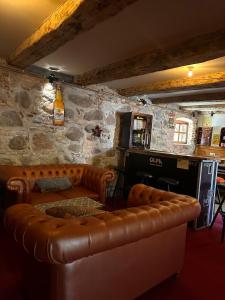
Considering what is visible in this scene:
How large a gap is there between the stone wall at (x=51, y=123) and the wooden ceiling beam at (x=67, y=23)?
0.99m

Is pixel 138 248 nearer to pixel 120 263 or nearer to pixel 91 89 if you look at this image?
pixel 120 263

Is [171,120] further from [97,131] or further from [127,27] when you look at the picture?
[127,27]

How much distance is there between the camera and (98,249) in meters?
1.49

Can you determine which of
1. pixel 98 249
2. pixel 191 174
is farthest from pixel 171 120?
pixel 98 249

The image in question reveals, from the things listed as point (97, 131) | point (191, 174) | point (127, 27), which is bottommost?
point (191, 174)

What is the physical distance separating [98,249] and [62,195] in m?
2.23

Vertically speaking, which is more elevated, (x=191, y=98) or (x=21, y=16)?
(x=21, y=16)

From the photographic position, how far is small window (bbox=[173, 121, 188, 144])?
734 centimetres

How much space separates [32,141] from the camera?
4.17 m

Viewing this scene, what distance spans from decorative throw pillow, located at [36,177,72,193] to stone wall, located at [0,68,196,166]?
0.57 m

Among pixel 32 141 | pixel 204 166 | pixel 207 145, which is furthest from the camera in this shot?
pixel 207 145

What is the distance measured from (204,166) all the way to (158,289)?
221cm

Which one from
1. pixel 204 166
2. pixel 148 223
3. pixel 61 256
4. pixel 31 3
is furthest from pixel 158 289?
pixel 31 3

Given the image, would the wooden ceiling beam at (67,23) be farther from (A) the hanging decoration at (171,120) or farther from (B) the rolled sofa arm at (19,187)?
(A) the hanging decoration at (171,120)
